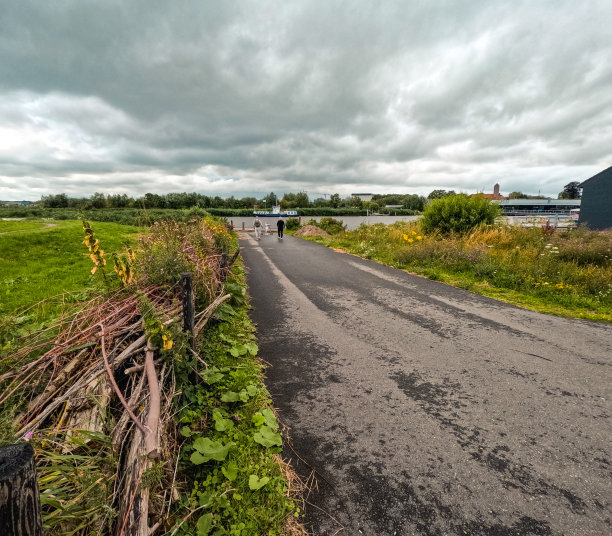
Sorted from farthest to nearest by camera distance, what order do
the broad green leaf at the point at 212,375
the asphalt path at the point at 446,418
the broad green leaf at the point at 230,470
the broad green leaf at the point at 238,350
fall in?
the broad green leaf at the point at 238,350 < the broad green leaf at the point at 212,375 < the broad green leaf at the point at 230,470 < the asphalt path at the point at 446,418

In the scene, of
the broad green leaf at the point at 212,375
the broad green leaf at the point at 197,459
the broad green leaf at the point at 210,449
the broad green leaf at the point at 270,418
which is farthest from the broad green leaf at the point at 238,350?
the broad green leaf at the point at 197,459

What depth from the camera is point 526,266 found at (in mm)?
8586

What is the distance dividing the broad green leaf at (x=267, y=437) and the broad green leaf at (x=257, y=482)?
341mm

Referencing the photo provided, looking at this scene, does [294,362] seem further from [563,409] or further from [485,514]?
[563,409]

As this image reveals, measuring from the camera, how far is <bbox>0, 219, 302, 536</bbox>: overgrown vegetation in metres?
1.69

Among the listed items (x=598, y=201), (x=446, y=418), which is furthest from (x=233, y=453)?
(x=598, y=201)

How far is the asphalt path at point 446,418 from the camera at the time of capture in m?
2.04

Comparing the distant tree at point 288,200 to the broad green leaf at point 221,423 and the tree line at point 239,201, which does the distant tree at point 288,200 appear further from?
the broad green leaf at point 221,423

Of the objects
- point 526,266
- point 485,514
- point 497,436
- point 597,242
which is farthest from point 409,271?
point 485,514

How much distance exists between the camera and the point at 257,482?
2129mm

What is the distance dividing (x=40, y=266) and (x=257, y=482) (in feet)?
35.9

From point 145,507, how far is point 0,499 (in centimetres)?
108

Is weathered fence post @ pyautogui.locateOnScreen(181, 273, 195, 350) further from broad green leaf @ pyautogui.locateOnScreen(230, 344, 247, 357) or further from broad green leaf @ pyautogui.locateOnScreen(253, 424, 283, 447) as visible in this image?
broad green leaf @ pyautogui.locateOnScreen(253, 424, 283, 447)

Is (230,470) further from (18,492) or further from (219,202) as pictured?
(219,202)
